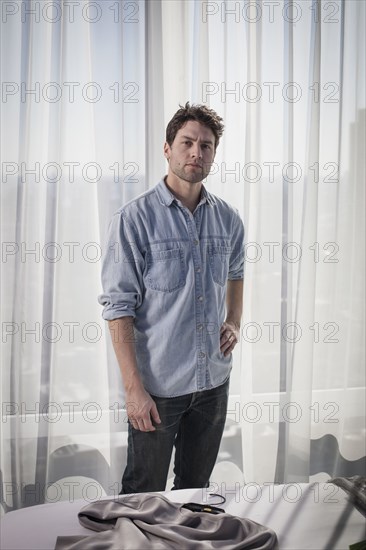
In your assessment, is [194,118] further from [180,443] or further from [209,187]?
[180,443]

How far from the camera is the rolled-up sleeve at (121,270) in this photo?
1.71 meters

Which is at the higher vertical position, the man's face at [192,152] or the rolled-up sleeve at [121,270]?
the man's face at [192,152]

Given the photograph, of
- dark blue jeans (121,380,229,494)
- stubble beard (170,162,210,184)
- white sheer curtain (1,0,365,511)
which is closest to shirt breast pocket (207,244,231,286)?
stubble beard (170,162,210,184)

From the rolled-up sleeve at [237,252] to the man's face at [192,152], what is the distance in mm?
252

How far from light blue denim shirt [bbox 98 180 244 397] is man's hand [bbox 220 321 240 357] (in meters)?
0.06

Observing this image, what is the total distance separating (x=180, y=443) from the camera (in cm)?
189

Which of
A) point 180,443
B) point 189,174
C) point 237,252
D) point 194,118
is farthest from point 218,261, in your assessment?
point 180,443

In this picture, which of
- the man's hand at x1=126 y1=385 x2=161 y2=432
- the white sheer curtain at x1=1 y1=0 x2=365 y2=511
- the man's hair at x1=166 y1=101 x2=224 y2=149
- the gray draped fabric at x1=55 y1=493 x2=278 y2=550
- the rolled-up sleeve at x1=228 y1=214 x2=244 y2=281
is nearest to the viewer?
A: the gray draped fabric at x1=55 y1=493 x2=278 y2=550

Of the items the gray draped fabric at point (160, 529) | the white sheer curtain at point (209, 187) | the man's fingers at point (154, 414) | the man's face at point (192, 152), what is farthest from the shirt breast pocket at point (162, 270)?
the gray draped fabric at point (160, 529)

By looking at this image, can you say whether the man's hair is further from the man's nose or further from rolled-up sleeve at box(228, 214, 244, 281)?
rolled-up sleeve at box(228, 214, 244, 281)

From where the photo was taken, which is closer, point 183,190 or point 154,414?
point 154,414

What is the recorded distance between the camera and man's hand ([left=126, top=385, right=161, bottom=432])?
5.56ft

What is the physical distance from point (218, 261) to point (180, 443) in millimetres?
589

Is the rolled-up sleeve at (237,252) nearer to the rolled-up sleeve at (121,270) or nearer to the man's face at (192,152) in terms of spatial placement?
the man's face at (192,152)
